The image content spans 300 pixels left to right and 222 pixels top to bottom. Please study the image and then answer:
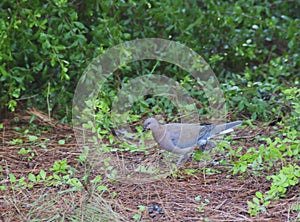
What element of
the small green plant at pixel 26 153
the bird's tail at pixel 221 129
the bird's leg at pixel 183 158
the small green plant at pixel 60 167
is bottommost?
the small green plant at pixel 26 153

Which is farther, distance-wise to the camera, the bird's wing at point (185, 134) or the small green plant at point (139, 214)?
the bird's wing at point (185, 134)

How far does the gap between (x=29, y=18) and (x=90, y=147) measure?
4.33 ft

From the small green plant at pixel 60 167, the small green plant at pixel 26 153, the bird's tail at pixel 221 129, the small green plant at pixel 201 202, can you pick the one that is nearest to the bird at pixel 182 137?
the bird's tail at pixel 221 129

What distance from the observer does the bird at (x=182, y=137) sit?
4.52m

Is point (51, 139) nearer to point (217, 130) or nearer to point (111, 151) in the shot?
point (111, 151)

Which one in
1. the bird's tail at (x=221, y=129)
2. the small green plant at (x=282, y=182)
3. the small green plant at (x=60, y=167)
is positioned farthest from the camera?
the bird's tail at (x=221, y=129)

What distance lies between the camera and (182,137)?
14.8 feet

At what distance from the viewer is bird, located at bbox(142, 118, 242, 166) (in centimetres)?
452

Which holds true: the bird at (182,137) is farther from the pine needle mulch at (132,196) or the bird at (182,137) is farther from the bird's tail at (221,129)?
the pine needle mulch at (132,196)

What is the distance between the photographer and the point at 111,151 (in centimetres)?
484

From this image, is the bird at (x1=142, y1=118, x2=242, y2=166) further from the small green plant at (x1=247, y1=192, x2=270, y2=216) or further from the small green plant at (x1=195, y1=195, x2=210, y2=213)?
the small green plant at (x1=247, y1=192, x2=270, y2=216)

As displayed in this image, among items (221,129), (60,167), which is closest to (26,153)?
(60,167)

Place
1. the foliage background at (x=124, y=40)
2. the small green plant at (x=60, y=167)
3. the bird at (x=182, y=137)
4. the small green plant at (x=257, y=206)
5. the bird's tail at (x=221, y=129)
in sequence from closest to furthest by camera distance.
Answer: the small green plant at (x=257, y=206)
the small green plant at (x=60, y=167)
the bird at (x=182, y=137)
the bird's tail at (x=221, y=129)
the foliage background at (x=124, y=40)

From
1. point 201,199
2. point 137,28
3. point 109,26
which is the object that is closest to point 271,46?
point 137,28
